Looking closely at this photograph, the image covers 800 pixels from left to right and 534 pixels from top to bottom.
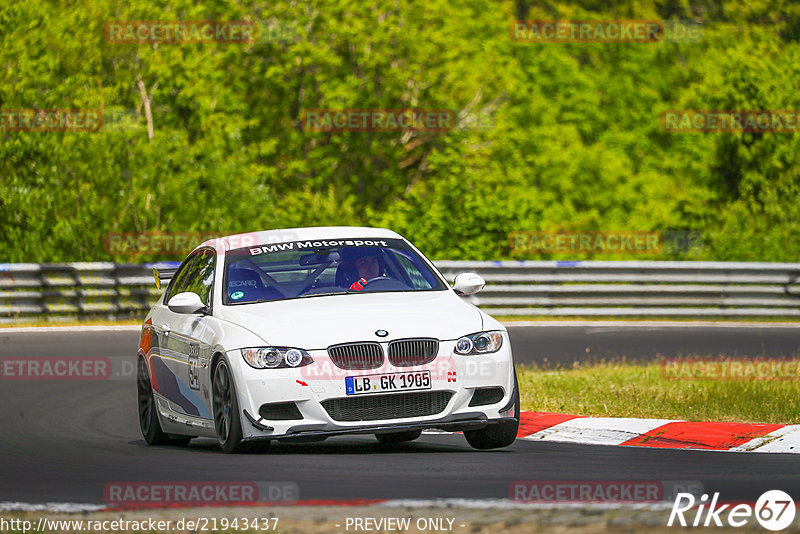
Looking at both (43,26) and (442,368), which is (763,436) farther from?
(43,26)

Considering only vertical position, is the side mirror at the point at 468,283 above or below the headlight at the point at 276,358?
above

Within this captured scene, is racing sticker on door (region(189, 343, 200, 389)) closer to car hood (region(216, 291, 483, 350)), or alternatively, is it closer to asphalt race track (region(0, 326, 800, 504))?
car hood (region(216, 291, 483, 350))

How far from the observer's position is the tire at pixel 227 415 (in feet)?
30.9

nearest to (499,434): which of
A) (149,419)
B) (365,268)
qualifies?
(365,268)

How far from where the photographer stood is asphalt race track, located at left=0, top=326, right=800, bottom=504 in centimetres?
784

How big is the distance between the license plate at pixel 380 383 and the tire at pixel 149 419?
246 centimetres

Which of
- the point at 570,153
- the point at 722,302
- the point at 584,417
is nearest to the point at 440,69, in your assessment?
the point at 570,153

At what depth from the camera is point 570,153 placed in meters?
46.5

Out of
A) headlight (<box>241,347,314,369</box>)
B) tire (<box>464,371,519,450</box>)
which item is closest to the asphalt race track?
tire (<box>464,371,519,450</box>)

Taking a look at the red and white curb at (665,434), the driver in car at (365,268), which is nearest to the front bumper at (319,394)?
the driver in car at (365,268)

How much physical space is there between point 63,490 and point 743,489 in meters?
3.61

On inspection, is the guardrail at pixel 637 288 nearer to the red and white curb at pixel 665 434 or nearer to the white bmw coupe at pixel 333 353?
the red and white curb at pixel 665 434

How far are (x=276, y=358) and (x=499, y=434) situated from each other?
1653 millimetres

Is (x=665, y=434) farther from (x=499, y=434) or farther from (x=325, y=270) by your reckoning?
(x=325, y=270)
